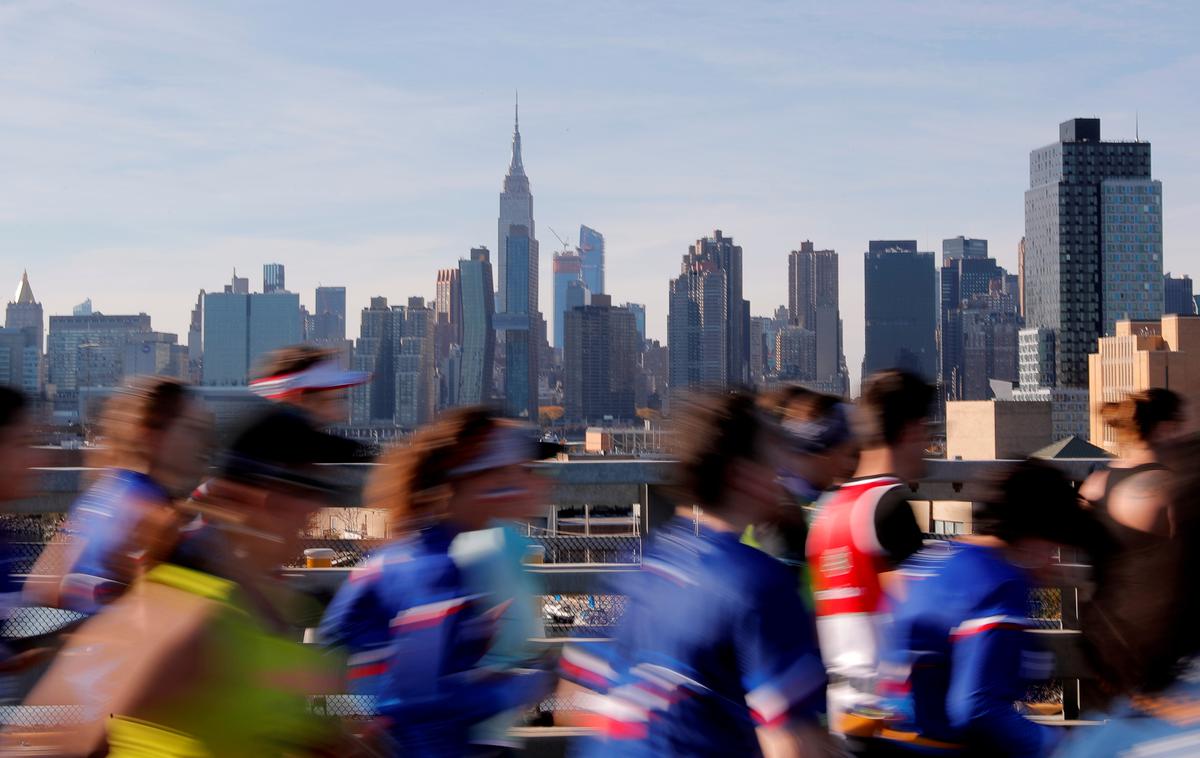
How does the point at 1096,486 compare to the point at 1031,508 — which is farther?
the point at 1096,486

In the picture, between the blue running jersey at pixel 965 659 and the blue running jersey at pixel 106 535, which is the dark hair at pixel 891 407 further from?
the blue running jersey at pixel 106 535

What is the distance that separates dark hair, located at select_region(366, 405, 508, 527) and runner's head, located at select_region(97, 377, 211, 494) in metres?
1.54

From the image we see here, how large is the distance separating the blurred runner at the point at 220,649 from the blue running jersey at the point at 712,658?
Answer: 697 millimetres

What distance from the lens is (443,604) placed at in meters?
3.54

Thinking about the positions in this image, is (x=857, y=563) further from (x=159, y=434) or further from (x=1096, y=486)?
(x=159, y=434)

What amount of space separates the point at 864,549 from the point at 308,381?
2495 millimetres

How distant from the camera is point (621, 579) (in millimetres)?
3611

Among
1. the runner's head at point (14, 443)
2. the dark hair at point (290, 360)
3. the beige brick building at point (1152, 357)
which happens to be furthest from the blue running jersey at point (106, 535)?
the beige brick building at point (1152, 357)

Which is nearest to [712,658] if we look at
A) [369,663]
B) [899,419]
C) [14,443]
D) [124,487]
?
[369,663]

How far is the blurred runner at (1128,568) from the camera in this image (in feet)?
11.6

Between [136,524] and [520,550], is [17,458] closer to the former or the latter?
[136,524]

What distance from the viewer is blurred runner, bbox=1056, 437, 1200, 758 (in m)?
3.28

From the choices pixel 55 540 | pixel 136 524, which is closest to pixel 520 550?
pixel 136 524

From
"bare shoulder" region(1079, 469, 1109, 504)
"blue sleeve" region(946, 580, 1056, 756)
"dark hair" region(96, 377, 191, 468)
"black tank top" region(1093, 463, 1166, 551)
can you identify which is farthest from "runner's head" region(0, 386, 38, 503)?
"bare shoulder" region(1079, 469, 1109, 504)
